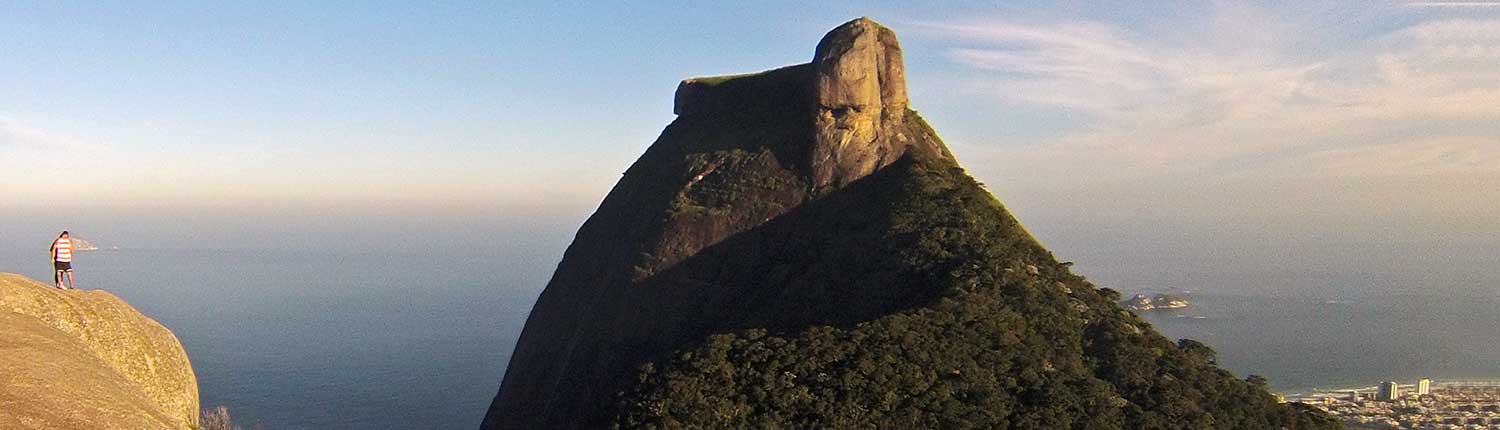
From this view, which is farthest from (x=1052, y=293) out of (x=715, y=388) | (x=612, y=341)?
(x=612, y=341)

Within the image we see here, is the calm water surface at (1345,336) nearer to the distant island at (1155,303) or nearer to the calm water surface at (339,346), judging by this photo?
the distant island at (1155,303)

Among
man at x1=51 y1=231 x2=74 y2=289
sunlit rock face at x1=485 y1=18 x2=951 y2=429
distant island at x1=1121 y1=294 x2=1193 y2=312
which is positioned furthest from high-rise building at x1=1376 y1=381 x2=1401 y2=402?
man at x1=51 y1=231 x2=74 y2=289

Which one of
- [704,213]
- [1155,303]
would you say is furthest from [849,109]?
[1155,303]

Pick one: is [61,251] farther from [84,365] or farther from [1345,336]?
[1345,336]

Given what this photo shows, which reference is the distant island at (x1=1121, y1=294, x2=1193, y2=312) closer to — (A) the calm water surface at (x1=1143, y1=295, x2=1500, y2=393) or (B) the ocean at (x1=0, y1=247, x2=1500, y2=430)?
(A) the calm water surface at (x1=1143, y1=295, x2=1500, y2=393)

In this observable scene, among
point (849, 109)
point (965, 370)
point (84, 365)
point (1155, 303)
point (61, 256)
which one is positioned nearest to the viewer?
point (84, 365)

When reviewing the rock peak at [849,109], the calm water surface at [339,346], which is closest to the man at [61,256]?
the rock peak at [849,109]
